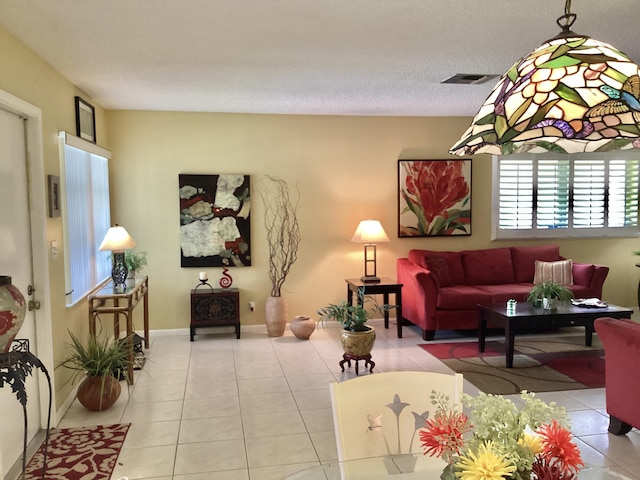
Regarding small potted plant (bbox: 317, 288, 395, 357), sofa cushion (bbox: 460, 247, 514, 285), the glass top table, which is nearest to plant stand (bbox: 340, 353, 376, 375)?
small potted plant (bbox: 317, 288, 395, 357)

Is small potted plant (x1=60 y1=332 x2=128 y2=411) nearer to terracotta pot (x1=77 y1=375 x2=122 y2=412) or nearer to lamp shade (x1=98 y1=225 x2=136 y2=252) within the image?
terracotta pot (x1=77 y1=375 x2=122 y2=412)

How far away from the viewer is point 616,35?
348 cm

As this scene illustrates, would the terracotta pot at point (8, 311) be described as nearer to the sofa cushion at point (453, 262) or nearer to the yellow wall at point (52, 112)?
the yellow wall at point (52, 112)

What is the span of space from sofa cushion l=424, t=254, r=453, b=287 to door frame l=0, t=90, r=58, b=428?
3.99 meters

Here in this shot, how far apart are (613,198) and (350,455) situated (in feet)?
20.9

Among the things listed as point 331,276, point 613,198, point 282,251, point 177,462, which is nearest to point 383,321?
point 331,276

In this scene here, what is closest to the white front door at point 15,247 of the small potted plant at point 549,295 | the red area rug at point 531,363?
the red area rug at point 531,363

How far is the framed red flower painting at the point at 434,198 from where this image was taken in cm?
664

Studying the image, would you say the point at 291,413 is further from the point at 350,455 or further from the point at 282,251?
the point at 282,251

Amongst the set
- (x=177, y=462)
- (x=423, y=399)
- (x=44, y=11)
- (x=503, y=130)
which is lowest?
(x=177, y=462)

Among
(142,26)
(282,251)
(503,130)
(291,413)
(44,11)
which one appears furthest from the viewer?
(282,251)

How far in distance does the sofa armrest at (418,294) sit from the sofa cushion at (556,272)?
145 cm

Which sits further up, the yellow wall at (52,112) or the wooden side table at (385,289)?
the yellow wall at (52,112)

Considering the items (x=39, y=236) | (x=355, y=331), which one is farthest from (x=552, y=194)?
(x=39, y=236)
